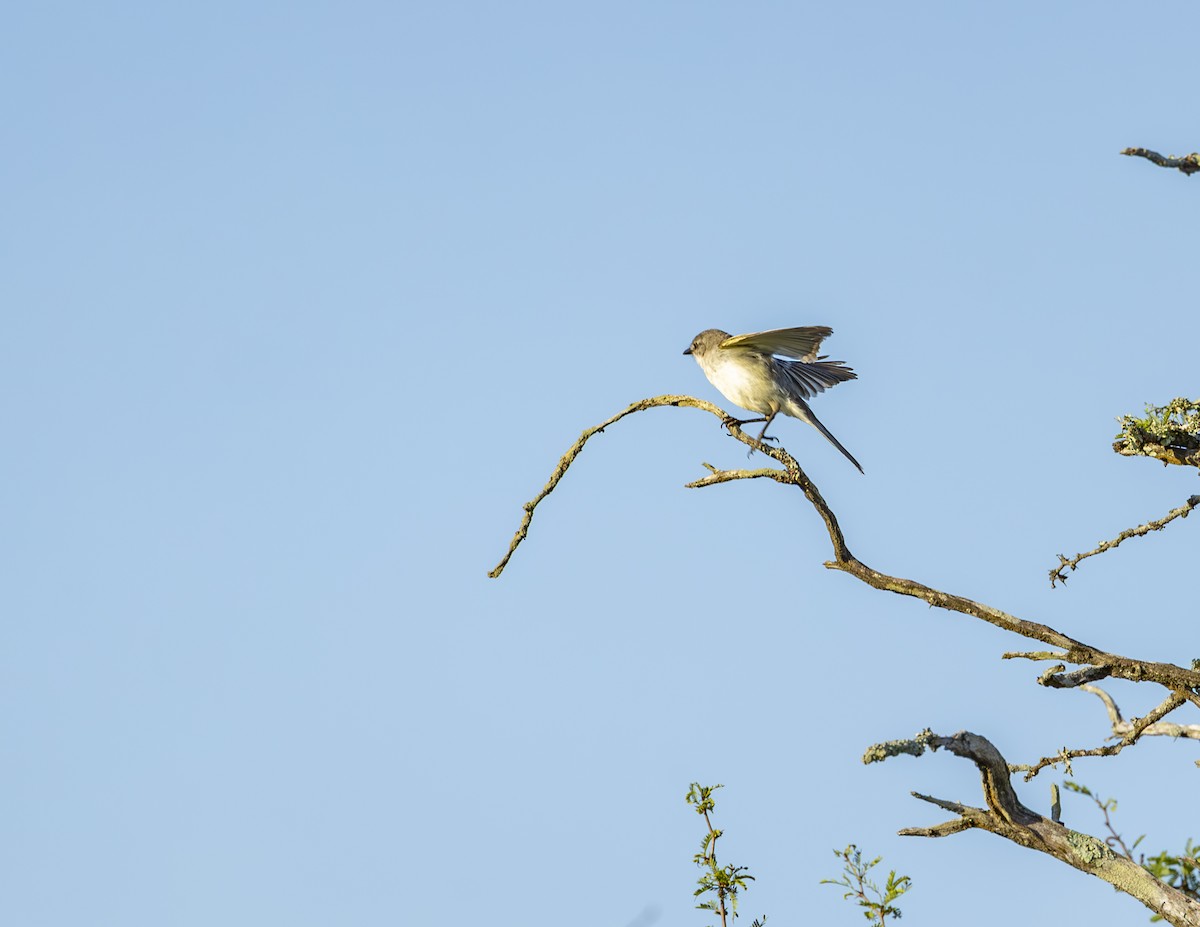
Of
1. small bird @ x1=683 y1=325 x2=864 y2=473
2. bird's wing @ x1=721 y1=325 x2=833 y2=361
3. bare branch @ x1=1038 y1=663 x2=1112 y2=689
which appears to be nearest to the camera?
bare branch @ x1=1038 y1=663 x2=1112 y2=689

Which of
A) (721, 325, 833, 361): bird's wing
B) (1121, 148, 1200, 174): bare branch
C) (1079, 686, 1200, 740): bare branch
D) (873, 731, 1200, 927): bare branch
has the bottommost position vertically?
(873, 731, 1200, 927): bare branch

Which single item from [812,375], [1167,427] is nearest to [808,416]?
[812,375]

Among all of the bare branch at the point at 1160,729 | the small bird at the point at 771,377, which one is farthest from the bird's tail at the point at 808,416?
the bare branch at the point at 1160,729

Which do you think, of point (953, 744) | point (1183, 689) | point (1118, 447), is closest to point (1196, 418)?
point (1118, 447)

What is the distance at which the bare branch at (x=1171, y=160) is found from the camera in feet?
19.5

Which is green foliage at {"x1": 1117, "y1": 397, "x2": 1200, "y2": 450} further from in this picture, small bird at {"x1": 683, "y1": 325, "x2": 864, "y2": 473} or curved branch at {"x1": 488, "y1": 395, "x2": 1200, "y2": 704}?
small bird at {"x1": 683, "y1": 325, "x2": 864, "y2": 473}

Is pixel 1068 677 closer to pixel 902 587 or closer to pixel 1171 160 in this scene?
pixel 902 587

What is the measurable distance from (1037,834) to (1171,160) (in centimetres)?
302

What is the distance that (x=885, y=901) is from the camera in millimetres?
5281

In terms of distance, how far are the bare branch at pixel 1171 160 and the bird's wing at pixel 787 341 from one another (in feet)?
8.57

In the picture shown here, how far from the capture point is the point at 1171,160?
236 inches

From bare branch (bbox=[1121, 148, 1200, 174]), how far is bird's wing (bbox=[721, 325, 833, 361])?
8.57 ft

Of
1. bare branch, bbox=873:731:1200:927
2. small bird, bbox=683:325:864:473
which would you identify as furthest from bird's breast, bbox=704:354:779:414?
bare branch, bbox=873:731:1200:927

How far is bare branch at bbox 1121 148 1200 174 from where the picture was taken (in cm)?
595
